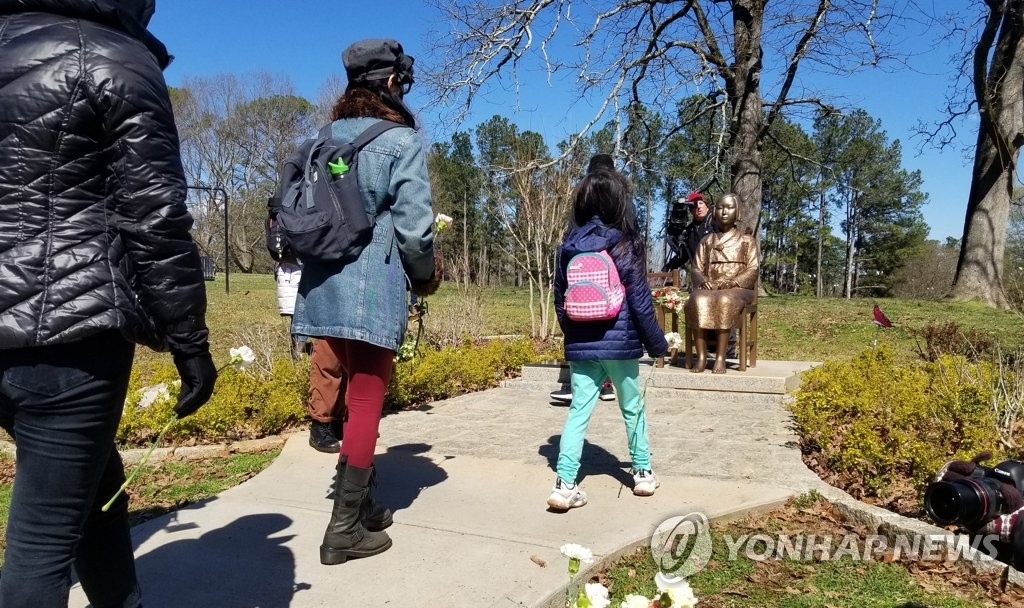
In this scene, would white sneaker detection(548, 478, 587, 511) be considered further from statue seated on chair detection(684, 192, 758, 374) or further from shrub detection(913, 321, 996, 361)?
shrub detection(913, 321, 996, 361)

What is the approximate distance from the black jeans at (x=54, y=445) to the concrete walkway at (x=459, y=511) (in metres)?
0.85

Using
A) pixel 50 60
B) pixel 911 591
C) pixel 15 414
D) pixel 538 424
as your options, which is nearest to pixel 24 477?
pixel 15 414

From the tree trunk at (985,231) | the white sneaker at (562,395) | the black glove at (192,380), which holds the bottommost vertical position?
the white sneaker at (562,395)

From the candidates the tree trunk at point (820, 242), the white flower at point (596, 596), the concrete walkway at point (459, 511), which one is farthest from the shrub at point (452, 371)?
the tree trunk at point (820, 242)

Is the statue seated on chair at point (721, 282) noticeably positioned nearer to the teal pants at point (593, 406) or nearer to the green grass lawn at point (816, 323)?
the green grass lawn at point (816, 323)

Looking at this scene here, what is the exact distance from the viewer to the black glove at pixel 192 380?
5.66ft

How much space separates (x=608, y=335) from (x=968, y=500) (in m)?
2.00

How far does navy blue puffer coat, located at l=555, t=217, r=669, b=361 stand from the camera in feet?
11.0

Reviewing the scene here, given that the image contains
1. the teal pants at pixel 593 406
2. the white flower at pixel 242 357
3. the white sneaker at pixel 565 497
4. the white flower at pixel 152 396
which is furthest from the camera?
the white flower at pixel 152 396

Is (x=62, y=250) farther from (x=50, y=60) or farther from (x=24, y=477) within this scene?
(x=24, y=477)

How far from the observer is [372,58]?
107 inches

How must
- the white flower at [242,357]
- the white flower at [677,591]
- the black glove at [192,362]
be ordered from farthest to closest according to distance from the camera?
the white flower at [242,357]
the black glove at [192,362]
the white flower at [677,591]

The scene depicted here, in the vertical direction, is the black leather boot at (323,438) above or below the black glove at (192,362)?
below

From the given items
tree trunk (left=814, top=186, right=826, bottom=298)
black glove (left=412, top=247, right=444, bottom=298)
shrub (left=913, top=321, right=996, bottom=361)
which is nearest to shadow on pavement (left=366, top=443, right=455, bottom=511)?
black glove (left=412, top=247, right=444, bottom=298)
